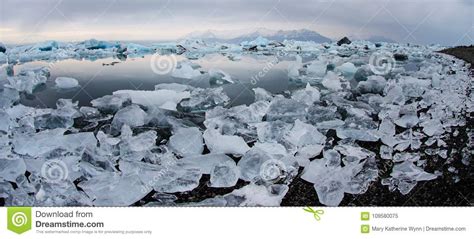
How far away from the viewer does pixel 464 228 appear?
1255 millimetres

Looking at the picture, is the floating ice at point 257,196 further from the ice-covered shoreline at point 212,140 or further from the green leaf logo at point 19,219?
the green leaf logo at point 19,219

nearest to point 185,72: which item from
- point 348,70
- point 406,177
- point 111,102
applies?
point 111,102

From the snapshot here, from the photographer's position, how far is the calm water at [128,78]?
1.85 meters

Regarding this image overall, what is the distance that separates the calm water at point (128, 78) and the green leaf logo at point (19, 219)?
64 centimetres

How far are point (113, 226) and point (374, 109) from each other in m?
1.16

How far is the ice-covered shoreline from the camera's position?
1286mm

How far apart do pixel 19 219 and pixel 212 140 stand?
636mm

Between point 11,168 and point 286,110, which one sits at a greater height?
point 286,110

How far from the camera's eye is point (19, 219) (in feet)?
4.02

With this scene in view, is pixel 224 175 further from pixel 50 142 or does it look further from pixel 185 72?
pixel 185 72

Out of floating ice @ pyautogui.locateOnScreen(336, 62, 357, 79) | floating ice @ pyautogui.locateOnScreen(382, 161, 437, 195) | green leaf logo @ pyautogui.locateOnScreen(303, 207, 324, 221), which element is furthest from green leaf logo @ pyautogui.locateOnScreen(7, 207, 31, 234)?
floating ice @ pyautogui.locateOnScreen(336, 62, 357, 79)

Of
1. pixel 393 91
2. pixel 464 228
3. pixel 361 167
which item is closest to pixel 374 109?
pixel 393 91

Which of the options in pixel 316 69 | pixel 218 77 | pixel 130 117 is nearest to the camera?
pixel 130 117

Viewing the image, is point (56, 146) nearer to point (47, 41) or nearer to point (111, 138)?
point (111, 138)
